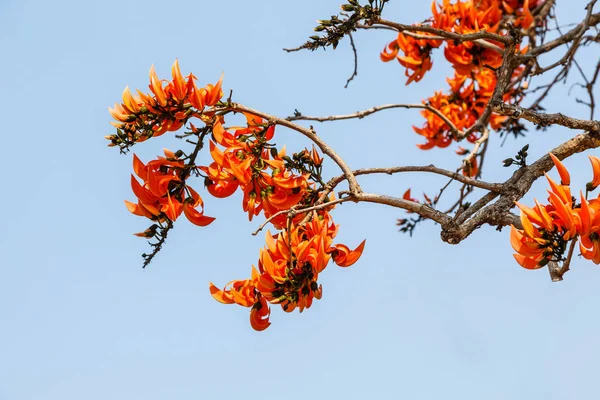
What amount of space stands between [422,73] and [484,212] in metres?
1.81

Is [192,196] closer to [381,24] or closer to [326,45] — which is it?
[326,45]

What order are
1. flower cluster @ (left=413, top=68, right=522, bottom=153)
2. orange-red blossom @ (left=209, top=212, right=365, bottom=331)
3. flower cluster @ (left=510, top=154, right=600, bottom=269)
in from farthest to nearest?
flower cluster @ (left=413, top=68, right=522, bottom=153) < orange-red blossom @ (left=209, top=212, right=365, bottom=331) < flower cluster @ (left=510, top=154, right=600, bottom=269)

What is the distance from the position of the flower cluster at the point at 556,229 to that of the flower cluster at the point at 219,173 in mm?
630

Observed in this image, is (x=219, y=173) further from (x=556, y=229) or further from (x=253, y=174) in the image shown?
(x=556, y=229)

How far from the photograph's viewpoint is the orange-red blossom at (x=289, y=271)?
9.14ft

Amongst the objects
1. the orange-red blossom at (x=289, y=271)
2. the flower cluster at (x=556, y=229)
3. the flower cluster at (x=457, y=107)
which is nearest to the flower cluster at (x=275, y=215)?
the orange-red blossom at (x=289, y=271)

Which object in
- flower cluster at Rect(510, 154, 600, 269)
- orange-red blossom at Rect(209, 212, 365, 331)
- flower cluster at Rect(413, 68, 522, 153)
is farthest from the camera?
flower cluster at Rect(413, 68, 522, 153)

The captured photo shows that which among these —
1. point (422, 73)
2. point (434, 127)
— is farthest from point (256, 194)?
point (434, 127)

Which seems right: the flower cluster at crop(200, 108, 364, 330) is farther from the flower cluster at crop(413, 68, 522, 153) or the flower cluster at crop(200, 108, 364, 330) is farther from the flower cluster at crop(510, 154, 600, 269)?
the flower cluster at crop(413, 68, 522, 153)

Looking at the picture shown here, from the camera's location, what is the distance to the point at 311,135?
308cm

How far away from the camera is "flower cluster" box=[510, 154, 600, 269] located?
2500 mm

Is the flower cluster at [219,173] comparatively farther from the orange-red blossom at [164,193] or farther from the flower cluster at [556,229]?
the flower cluster at [556,229]

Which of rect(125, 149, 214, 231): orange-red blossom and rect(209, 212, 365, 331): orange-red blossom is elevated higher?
rect(125, 149, 214, 231): orange-red blossom

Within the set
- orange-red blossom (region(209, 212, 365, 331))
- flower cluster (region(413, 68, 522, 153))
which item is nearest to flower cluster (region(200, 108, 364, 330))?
orange-red blossom (region(209, 212, 365, 331))
